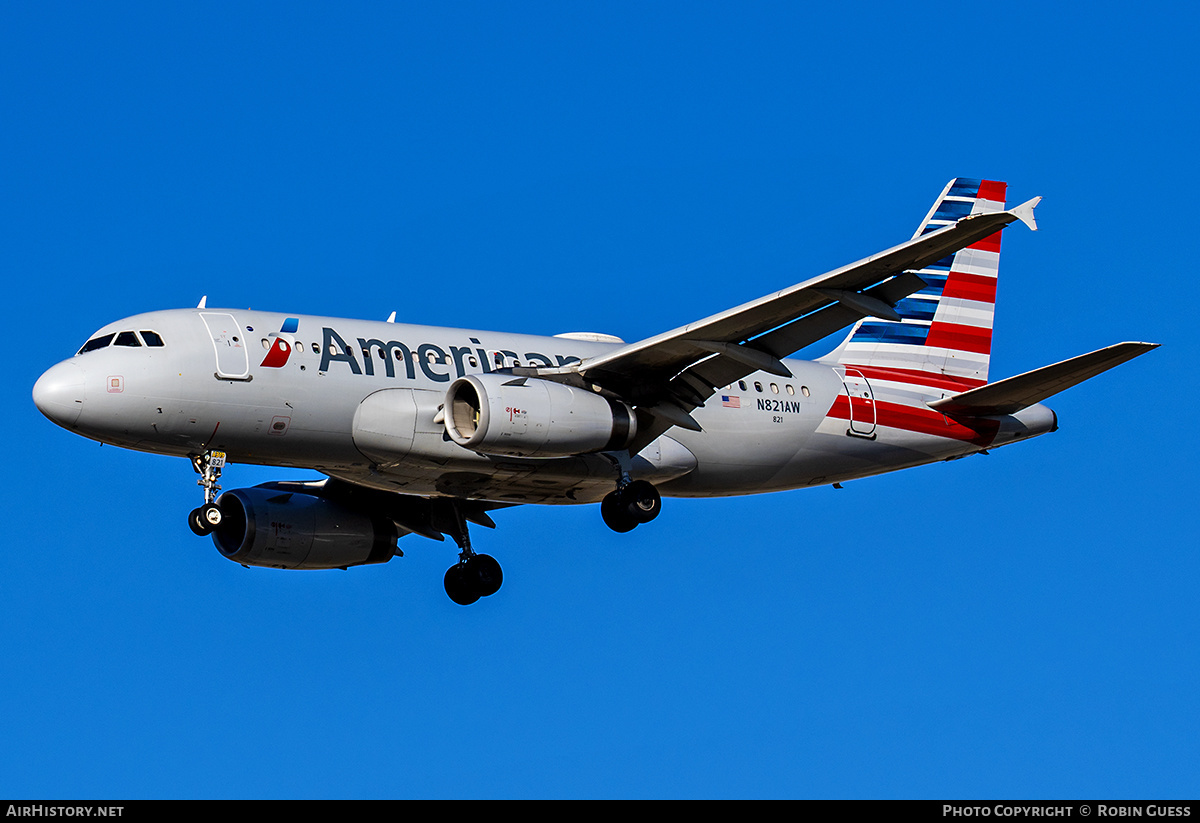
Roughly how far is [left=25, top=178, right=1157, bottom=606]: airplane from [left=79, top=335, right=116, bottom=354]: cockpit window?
0.04 m

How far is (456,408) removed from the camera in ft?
101

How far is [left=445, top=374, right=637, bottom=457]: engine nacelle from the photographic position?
29.9 m

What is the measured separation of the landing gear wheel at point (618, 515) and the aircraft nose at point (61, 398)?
34.2ft

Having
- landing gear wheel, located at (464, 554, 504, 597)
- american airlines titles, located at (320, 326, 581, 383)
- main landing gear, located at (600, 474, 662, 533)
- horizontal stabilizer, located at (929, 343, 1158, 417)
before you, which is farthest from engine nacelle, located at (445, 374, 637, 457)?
horizontal stabilizer, located at (929, 343, 1158, 417)

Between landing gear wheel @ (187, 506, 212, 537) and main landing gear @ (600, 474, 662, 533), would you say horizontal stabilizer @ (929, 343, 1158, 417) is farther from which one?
landing gear wheel @ (187, 506, 212, 537)

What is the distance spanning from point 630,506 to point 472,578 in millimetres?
5167

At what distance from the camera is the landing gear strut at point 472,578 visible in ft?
117

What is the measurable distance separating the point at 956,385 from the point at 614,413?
1096 cm

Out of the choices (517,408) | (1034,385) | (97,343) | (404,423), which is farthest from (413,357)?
(1034,385)

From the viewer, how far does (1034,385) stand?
111 feet

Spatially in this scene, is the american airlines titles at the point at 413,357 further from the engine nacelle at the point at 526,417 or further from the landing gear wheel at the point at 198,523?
the landing gear wheel at the point at 198,523

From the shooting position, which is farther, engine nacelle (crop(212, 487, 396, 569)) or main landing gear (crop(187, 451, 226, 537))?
engine nacelle (crop(212, 487, 396, 569))

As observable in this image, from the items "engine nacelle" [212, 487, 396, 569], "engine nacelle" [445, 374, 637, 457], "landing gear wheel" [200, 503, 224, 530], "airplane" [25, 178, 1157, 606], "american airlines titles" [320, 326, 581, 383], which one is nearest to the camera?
"airplane" [25, 178, 1157, 606]

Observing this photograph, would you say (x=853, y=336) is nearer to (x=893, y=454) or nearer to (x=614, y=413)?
(x=893, y=454)
